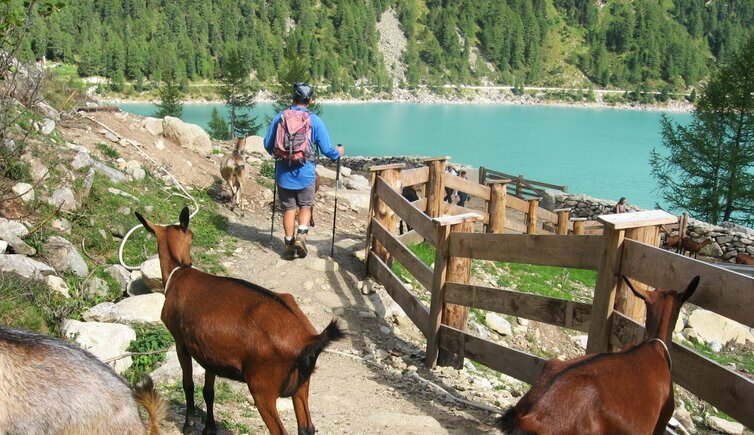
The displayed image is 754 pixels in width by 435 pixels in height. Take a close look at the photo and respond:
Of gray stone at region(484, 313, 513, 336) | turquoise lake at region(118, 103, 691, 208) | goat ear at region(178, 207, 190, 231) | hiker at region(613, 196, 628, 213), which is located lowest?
turquoise lake at region(118, 103, 691, 208)

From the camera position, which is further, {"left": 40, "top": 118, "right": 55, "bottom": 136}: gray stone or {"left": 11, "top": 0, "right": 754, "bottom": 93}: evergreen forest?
{"left": 11, "top": 0, "right": 754, "bottom": 93}: evergreen forest

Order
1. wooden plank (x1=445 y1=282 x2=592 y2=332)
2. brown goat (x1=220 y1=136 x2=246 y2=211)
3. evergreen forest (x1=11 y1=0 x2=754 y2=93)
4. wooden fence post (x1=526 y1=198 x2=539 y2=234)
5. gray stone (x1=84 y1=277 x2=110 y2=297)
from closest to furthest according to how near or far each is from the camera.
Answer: wooden plank (x1=445 y1=282 x2=592 y2=332) → gray stone (x1=84 y1=277 x2=110 y2=297) → brown goat (x1=220 y1=136 x2=246 y2=211) → wooden fence post (x1=526 y1=198 x2=539 y2=234) → evergreen forest (x1=11 y1=0 x2=754 y2=93)

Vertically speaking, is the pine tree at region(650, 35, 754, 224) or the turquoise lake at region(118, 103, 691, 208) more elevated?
the pine tree at region(650, 35, 754, 224)

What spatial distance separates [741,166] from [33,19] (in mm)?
29123

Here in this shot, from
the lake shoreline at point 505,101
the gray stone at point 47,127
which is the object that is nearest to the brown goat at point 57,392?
the gray stone at point 47,127

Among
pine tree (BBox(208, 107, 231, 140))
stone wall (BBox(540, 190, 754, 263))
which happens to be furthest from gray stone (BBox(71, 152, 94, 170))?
pine tree (BBox(208, 107, 231, 140))

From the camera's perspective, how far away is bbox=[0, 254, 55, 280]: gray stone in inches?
260

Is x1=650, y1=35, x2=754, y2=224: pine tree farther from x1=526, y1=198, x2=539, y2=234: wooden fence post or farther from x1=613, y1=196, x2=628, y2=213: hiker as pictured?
x1=526, y1=198, x2=539, y2=234: wooden fence post

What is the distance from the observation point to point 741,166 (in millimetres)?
29656

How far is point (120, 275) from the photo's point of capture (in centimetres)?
764

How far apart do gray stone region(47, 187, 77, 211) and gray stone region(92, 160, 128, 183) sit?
1603 millimetres

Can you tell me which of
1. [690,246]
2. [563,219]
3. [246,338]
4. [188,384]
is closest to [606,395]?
[246,338]

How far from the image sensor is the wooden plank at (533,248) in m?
4.87

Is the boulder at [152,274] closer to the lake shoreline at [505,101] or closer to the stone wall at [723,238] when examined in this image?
the stone wall at [723,238]
